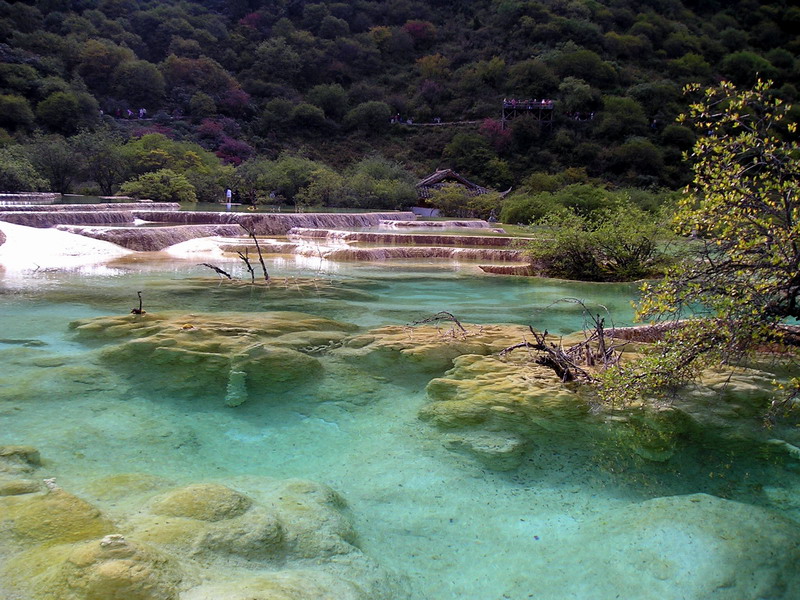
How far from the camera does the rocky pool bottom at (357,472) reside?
2.83m

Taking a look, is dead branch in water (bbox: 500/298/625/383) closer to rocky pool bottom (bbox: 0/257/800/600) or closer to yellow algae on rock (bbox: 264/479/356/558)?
rocky pool bottom (bbox: 0/257/800/600)

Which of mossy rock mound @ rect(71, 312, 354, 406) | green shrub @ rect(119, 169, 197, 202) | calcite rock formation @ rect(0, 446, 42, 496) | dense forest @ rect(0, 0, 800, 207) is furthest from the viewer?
dense forest @ rect(0, 0, 800, 207)

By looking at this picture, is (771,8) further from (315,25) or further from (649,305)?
(649,305)

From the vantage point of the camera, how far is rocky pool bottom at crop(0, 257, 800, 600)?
2.83m

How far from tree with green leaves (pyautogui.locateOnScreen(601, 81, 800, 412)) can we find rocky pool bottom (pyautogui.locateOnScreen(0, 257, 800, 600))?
0.80 m

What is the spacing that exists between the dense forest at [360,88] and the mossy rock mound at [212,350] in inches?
893

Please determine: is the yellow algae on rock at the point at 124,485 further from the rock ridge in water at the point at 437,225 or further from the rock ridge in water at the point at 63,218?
the rock ridge in water at the point at 437,225

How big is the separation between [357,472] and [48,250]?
12.3 m

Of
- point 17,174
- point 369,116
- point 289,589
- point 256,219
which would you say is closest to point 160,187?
point 17,174

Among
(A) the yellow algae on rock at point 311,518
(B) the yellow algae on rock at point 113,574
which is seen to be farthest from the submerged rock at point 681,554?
(B) the yellow algae on rock at point 113,574

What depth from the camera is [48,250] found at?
13586mm

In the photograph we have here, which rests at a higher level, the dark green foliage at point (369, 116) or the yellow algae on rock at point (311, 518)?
the dark green foliage at point (369, 116)

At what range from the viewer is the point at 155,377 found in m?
5.61

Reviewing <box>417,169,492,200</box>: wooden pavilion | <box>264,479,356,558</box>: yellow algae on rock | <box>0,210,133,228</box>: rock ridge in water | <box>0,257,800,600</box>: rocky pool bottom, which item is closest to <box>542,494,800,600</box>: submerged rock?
<box>0,257,800,600</box>: rocky pool bottom
